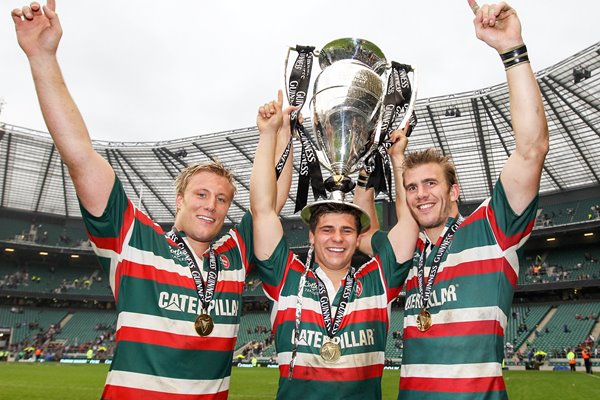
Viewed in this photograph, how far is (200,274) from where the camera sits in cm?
347

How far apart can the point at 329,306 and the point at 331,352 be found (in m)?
0.33

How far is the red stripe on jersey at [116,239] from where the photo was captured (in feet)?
10.6

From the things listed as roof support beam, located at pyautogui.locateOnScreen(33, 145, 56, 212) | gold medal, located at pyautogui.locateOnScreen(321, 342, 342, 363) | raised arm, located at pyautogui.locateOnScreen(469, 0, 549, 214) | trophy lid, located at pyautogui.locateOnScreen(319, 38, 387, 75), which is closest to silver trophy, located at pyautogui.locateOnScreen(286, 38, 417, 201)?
trophy lid, located at pyautogui.locateOnScreen(319, 38, 387, 75)

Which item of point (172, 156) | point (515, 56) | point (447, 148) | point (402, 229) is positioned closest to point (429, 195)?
point (402, 229)

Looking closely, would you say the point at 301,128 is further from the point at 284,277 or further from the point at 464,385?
the point at 464,385

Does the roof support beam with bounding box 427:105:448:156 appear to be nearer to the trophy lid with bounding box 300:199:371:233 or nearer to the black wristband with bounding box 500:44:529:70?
the trophy lid with bounding box 300:199:371:233

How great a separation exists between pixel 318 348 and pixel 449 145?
1146 inches

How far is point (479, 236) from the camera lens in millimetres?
3338

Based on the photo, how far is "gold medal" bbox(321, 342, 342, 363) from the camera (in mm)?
3273

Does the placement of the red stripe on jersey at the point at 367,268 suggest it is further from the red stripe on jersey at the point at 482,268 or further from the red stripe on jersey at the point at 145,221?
the red stripe on jersey at the point at 145,221

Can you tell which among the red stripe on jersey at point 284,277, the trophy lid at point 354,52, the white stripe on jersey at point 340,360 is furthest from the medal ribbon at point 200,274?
the trophy lid at point 354,52

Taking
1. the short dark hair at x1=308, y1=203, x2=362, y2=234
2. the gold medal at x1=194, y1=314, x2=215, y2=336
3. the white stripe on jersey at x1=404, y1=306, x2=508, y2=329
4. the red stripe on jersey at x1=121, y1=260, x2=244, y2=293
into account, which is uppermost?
the short dark hair at x1=308, y1=203, x2=362, y2=234

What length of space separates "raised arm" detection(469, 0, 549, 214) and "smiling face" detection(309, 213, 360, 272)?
1.09 meters

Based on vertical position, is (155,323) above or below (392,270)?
below
